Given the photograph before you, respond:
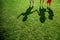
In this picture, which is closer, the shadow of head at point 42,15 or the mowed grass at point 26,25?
the mowed grass at point 26,25

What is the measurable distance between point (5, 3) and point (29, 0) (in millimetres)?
1535

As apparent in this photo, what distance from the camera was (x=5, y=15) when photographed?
9.02m

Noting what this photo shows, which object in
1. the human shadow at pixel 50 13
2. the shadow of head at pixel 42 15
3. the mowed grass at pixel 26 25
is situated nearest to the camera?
the mowed grass at pixel 26 25

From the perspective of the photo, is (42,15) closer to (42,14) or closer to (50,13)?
(42,14)

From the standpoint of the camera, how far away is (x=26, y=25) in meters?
8.27

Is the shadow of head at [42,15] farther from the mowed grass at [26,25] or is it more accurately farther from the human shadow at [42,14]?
the mowed grass at [26,25]

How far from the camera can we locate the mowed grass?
7.63m

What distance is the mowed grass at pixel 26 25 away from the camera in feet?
25.0

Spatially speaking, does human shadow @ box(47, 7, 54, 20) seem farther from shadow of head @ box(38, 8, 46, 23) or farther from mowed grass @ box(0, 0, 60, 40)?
shadow of head @ box(38, 8, 46, 23)

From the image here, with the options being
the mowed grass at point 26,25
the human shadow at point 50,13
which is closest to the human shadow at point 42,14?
the mowed grass at point 26,25

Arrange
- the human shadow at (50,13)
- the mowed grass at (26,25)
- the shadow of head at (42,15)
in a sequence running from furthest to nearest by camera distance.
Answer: the human shadow at (50,13)
the shadow of head at (42,15)
the mowed grass at (26,25)

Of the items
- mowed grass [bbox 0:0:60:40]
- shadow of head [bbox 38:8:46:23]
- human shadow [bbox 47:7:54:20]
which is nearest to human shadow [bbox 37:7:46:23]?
shadow of head [bbox 38:8:46:23]

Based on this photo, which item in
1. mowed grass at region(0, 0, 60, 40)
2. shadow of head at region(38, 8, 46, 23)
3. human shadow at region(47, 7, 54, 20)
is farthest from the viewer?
human shadow at region(47, 7, 54, 20)

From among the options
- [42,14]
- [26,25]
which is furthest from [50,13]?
[26,25]
